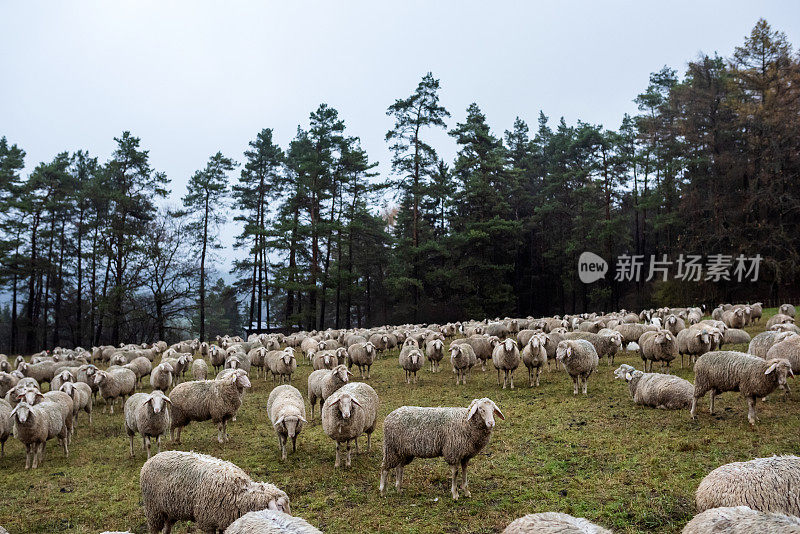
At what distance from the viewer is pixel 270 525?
433 cm

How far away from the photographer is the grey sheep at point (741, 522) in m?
3.68

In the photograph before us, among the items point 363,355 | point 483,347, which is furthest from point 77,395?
point 483,347

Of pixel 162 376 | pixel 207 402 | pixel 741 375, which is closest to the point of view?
pixel 741 375

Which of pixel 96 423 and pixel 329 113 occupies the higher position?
pixel 329 113

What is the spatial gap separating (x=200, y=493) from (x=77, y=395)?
9940 millimetres

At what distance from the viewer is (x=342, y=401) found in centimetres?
851

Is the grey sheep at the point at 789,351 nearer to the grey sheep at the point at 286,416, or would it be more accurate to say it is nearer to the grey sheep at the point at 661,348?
the grey sheep at the point at 661,348

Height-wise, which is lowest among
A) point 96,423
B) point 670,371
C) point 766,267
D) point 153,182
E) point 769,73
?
point 96,423

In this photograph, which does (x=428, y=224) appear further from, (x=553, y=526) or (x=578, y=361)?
(x=553, y=526)

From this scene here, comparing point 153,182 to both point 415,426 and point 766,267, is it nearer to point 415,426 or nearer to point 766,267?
point 415,426

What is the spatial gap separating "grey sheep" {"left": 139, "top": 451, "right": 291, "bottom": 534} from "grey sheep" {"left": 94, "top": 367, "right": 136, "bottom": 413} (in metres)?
11.0

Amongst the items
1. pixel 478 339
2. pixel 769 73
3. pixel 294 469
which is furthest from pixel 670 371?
pixel 769 73

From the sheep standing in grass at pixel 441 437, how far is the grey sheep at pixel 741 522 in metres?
3.20

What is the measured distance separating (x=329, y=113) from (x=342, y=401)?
39303 mm
